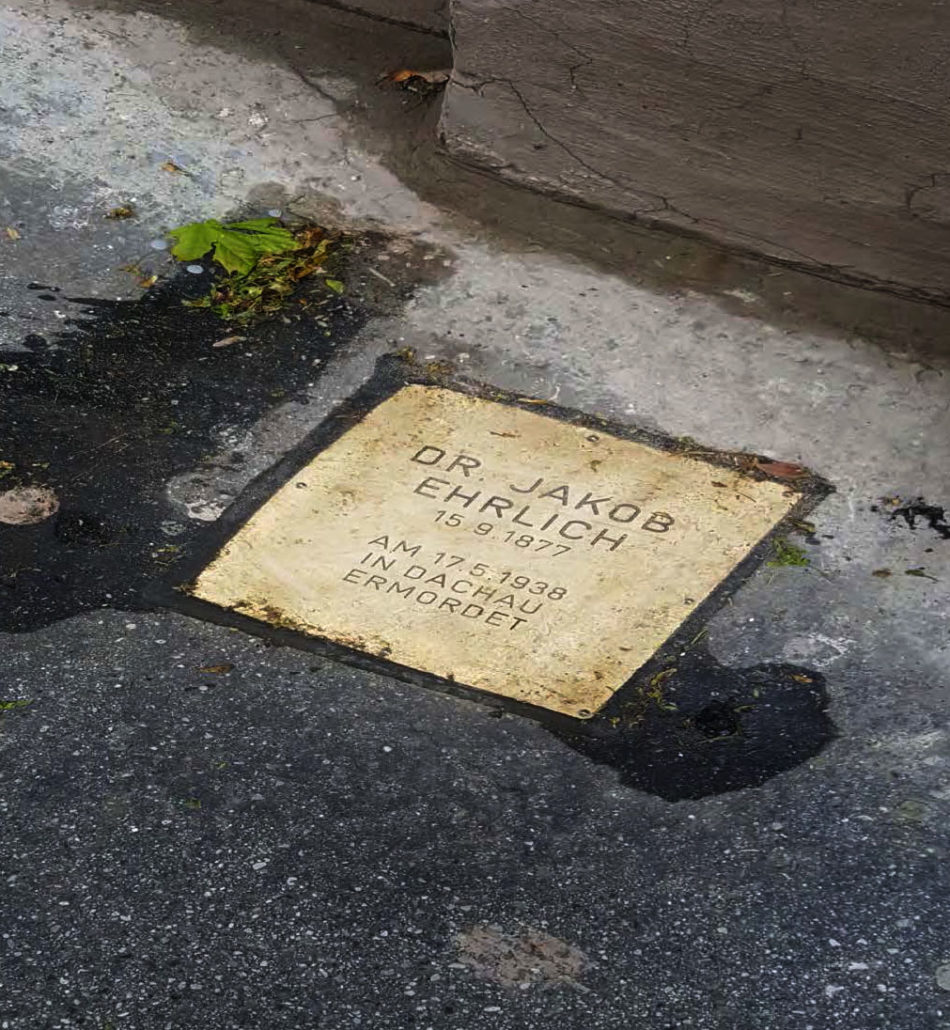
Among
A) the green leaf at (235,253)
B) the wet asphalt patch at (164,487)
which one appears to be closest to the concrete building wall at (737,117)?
the green leaf at (235,253)

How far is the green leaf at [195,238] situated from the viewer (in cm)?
443

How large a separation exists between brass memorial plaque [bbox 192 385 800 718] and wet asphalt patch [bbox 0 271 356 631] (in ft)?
0.77

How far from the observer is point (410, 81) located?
4.92m

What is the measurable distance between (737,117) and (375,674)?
192 centimetres

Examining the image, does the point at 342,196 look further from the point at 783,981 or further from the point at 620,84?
the point at 783,981

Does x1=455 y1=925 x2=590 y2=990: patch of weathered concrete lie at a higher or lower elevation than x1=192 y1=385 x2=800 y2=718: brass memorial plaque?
lower

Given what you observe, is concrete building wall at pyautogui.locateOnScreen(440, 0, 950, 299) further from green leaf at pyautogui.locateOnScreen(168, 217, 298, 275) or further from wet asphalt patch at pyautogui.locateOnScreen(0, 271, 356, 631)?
wet asphalt patch at pyautogui.locateOnScreen(0, 271, 356, 631)

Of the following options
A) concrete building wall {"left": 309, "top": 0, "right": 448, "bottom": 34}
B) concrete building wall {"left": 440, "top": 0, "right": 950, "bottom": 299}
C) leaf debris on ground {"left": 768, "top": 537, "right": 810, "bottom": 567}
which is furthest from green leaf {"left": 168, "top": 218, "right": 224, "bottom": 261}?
leaf debris on ground {"left": 768, "top": 537, "right": 810, "bottom": 567}

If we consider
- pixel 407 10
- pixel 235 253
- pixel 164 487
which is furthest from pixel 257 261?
pixel 407 10

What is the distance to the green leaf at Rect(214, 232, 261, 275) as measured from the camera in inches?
173

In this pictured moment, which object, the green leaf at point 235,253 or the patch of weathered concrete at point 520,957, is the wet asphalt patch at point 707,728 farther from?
the green leaf at point 235,253

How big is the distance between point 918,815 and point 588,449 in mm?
1328

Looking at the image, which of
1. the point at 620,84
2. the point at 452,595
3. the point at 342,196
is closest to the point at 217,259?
the point at 342,196

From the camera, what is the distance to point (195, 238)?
4473 mm
